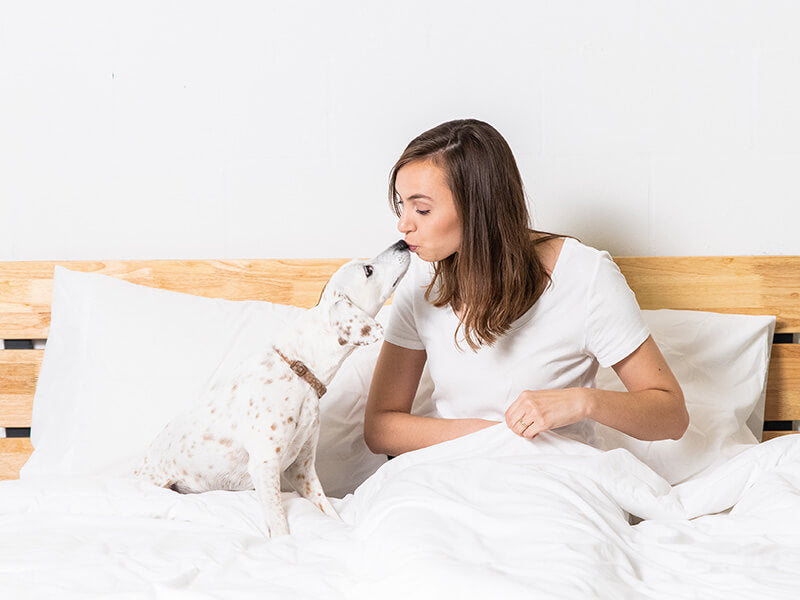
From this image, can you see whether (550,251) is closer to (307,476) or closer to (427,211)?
(427,211)

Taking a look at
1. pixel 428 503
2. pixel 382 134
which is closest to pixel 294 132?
pixel 382 134

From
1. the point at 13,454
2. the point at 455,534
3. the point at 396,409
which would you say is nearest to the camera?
the point at 455,534

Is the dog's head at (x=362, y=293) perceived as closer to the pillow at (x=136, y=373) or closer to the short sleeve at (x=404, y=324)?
the short sleeve at (x=404, y=324)

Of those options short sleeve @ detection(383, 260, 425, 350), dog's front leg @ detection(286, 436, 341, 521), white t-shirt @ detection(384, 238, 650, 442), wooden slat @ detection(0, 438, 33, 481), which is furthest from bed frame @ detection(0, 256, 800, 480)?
dog's front leg @ detection(286, 436, 341, 521)

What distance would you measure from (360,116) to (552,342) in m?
0.75

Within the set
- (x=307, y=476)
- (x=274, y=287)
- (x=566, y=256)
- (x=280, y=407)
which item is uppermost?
(x=566, y=256)

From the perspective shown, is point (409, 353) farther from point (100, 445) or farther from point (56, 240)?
point (56, 240)

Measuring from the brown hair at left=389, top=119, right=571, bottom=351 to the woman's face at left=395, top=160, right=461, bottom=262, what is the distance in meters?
0.01

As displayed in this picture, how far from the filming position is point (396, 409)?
1521 mm

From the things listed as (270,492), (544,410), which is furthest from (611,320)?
(270,492)

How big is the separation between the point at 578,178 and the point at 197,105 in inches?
35.7

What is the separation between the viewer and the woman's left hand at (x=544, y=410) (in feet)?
4.13

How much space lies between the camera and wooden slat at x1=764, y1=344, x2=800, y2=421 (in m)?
1.79

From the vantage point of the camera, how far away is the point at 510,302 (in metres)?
1.35
